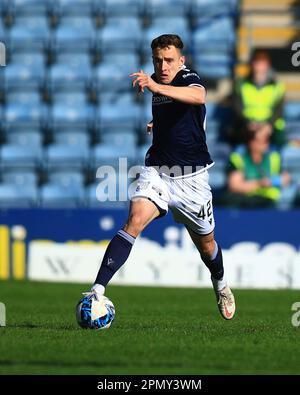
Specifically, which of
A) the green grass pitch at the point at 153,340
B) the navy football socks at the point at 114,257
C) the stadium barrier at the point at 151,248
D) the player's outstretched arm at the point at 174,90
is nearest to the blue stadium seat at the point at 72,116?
the stadium barrier at the point at 151,248

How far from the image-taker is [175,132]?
26.0 feet

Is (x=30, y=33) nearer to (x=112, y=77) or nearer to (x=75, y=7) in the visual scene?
(x=75, y=7)

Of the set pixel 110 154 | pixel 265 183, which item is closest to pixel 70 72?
pixel 110 154

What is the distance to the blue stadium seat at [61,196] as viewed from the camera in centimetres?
1620

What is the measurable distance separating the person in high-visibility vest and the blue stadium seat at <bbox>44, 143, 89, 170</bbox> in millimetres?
2648

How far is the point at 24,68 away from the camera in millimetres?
18469

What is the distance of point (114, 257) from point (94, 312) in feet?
1.51

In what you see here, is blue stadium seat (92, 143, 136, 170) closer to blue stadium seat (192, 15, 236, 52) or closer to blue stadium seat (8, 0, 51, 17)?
blue stadium seat (192, 15, 236, 52)

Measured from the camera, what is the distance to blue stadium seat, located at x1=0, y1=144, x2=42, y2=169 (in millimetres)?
17016

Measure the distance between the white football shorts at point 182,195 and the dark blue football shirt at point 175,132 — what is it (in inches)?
4.3

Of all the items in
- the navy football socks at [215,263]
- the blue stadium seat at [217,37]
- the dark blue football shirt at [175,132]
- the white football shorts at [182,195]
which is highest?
the blue stadium seat at [217,37]

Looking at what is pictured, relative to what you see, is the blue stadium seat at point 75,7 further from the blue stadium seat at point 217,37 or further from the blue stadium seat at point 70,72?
the blue stadium seat at point 217,37

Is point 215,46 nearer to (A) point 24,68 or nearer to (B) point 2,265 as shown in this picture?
(A) point 24,68

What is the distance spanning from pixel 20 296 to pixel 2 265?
3090 millimetres
